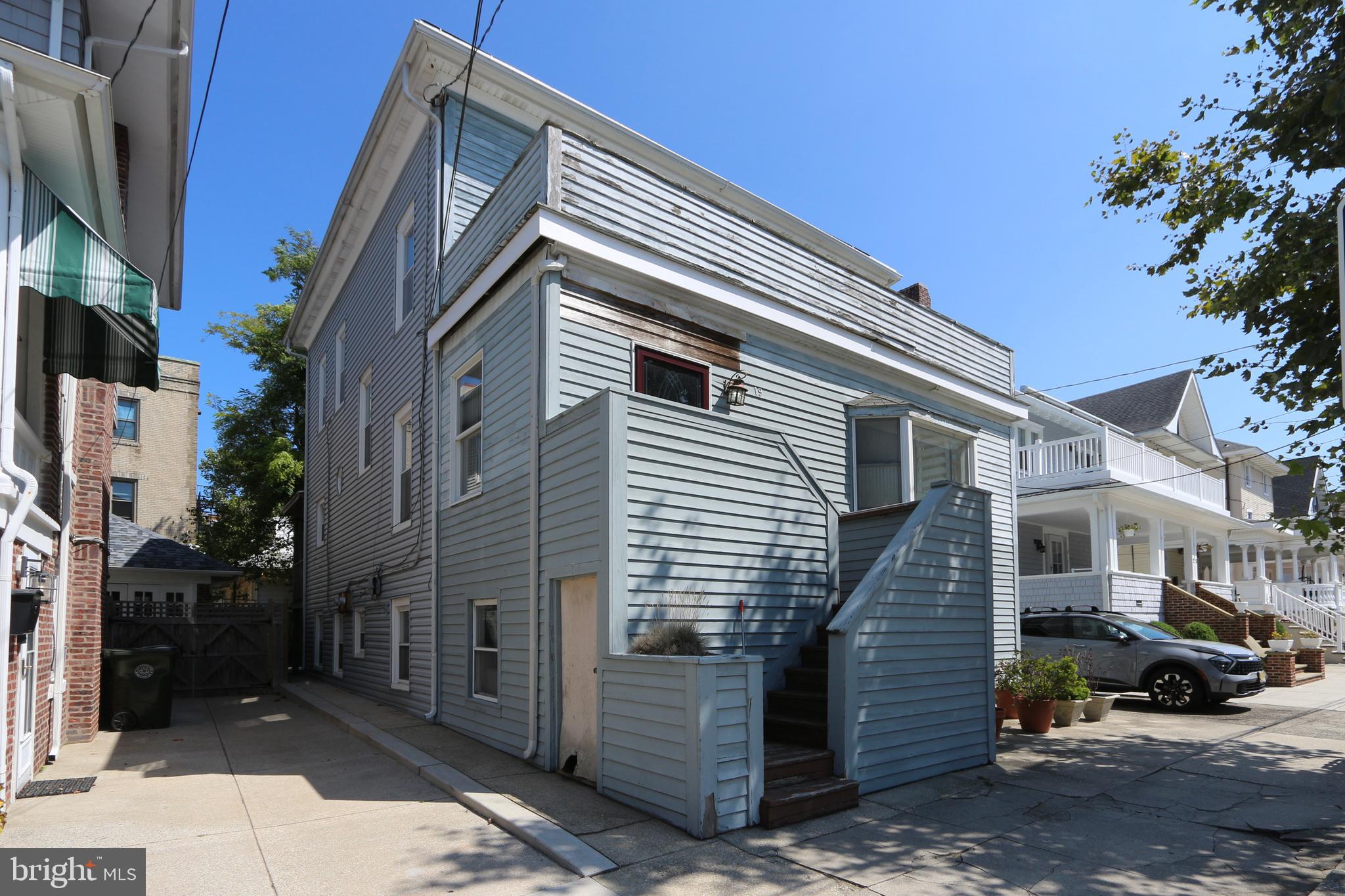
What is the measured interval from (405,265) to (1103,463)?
16048 millimetres

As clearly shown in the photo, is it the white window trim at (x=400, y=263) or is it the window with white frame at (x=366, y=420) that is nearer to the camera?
the white window trim at (x=400, y=263)

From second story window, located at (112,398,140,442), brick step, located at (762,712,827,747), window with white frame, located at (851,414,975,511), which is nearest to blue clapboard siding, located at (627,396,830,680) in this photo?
brick step, located at (762,712,827,747)

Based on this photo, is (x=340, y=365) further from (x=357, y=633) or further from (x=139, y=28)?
(x=139, y=28)

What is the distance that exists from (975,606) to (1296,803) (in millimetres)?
3006

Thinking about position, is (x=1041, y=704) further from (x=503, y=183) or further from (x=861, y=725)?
(x=503, y=183)

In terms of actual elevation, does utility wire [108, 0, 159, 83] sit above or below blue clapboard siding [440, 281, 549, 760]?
above

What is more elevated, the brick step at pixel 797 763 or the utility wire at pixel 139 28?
the utility wire at pixel 139 28

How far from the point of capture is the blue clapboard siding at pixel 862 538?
9406 millimetres

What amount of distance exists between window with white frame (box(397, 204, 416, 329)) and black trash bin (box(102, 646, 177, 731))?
243 inches

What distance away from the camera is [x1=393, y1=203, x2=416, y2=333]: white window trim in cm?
1364

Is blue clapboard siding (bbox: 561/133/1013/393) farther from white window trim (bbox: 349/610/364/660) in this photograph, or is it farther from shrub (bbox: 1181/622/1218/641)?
white window trim (bbox: 349/610/364/660)

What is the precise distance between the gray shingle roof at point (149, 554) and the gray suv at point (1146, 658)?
1860 centimetres

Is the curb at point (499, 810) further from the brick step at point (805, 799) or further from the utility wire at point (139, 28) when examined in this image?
the utility wire at point (139, 28)

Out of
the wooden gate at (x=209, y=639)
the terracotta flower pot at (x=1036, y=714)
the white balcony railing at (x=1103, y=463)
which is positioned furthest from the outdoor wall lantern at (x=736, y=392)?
the white balcony railing at (x=1103, y=463)
